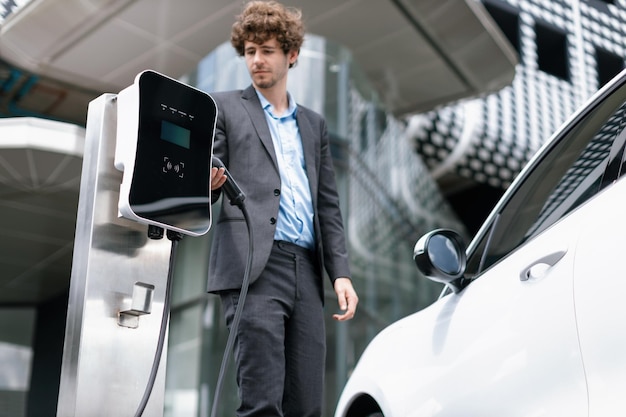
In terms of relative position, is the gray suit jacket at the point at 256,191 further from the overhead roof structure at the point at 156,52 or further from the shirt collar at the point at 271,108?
the overhead roof structure at the point at 156,52

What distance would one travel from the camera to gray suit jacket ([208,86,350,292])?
6.83 feet

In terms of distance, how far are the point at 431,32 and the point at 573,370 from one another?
871cm

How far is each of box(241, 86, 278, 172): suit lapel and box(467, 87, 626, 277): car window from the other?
0.63 meters

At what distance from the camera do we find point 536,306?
1.51 metres

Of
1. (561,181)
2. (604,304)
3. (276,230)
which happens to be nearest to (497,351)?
(604,304)

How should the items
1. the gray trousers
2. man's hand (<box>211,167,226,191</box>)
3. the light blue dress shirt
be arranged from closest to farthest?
man's hand (<box>211,167,226,191</box>) < the gray trousers < the light blue dress shirt

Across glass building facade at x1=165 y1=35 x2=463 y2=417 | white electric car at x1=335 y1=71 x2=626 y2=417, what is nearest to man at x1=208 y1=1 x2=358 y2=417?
white electric car at x1=335 y1=71 x2=626 y2=417

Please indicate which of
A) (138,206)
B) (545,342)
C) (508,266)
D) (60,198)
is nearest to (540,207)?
(508,266)

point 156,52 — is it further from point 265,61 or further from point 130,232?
point 130,232

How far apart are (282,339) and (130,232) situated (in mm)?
571

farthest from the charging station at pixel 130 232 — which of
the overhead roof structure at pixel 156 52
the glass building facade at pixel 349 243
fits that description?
the overhead roof structure at pixel 156 52

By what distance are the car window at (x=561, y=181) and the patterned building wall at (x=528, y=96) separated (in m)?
14.3

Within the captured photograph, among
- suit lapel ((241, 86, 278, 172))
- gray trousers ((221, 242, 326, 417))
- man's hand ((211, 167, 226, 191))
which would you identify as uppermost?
suit lapel ((241, 86, 278, 172))

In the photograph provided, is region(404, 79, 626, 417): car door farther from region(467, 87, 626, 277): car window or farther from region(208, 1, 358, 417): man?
region(208, 1, 358, 417): man
